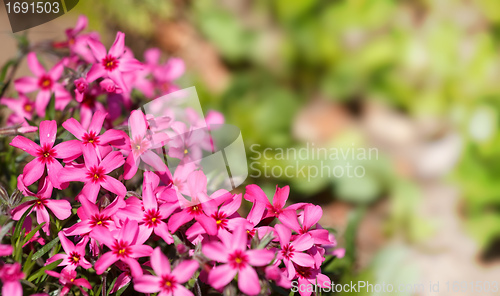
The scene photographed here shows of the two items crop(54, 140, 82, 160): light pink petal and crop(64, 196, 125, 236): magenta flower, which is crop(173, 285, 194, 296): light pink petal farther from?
crop(54, 140, 82, 160): light pink petal

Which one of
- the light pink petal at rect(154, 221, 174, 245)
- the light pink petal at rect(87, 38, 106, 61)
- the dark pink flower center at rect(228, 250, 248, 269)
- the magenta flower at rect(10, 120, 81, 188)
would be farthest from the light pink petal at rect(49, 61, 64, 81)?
the dark pink flower center at rect(228, 250, 248, 269)

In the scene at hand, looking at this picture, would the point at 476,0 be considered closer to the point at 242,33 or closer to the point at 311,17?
the point at 311,17

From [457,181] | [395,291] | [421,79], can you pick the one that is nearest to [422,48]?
[421,79]

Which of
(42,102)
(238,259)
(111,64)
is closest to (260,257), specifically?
(238,259)

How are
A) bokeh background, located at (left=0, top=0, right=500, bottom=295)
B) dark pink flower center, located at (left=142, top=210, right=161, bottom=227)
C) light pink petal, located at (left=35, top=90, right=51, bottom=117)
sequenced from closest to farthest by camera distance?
1. dark pink flower center, located at (left=142, top=210, right=161, bottom=227)
2. light pink petal, located at (left=35, top=90, right=51, bottom=117)
3. bokeh background, located at (left=0, top=0, right=500, bottom=295)

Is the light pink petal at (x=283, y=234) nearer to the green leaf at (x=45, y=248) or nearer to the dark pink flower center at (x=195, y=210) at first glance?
the dark pink flower center at (x=195, y=210)

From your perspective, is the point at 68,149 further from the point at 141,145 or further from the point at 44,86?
the point at 44,86
